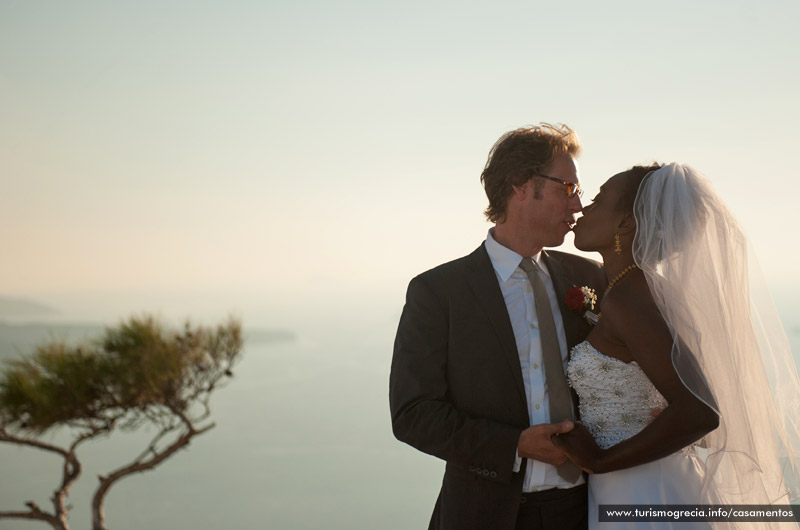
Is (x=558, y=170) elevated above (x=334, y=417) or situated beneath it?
elevated above

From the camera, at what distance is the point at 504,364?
9.57 ft

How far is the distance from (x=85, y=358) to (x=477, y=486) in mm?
9439

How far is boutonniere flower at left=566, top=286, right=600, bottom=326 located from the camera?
3.03 metres

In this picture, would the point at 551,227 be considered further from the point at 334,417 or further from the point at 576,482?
the point at 334,417

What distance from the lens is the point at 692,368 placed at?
2.46 m

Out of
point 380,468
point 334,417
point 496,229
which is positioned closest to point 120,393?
point 496,229

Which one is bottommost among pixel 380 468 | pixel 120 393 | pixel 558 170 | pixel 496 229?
pixel 380 468

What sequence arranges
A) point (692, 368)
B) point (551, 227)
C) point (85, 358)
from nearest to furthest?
point (692, 368)
point (551, 227)
point (85, 358)

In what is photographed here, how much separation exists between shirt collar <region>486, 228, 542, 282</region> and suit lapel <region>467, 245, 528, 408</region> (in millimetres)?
38

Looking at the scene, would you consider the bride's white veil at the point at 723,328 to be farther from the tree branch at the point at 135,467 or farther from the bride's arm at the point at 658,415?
the tree branch at the point at 135,467

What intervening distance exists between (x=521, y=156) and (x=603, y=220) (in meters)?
0.61

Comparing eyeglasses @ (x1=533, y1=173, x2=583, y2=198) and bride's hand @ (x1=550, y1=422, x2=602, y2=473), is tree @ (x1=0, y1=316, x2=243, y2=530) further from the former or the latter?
bride's hand @ (x1=550, y1=422, x2=602, y2=473)

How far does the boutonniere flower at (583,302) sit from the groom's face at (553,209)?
0.93ft

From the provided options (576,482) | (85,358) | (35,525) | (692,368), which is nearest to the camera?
(692,368)
